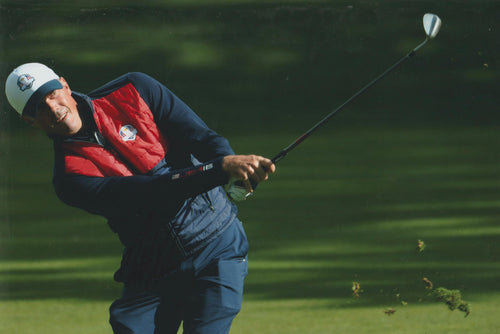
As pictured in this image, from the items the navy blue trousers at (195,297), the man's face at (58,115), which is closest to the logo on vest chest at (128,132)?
the man's face at (58,115)

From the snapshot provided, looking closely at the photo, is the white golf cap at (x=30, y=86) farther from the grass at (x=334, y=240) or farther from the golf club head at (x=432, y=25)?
the grass at (x=334, y=240)

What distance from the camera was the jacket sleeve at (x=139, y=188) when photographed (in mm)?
1886

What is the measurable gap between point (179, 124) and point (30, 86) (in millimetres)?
409

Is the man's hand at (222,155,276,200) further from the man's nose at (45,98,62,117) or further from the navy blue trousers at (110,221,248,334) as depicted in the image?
the man's nose at (45,98,62,117)

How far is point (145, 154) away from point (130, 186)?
5.0 inches

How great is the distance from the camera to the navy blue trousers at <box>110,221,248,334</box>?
210 cm

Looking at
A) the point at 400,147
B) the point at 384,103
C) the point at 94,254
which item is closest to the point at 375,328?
the point at 94,254

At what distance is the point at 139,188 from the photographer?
1929 mm

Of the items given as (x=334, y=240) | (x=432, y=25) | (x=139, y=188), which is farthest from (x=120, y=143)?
(x=334, y=240)

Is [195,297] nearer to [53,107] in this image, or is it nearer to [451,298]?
[53,107]

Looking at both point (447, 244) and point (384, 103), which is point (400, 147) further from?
Result: point (447, 244)

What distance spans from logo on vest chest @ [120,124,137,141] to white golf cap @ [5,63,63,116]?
0.64 ft

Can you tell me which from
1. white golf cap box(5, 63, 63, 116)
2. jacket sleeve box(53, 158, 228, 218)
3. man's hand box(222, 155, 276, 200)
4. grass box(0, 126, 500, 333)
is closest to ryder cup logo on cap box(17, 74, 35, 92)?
white golf cap box(5, 63, 63, 116)

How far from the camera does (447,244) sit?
396 centimetres
